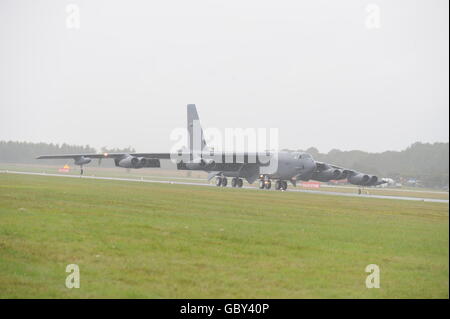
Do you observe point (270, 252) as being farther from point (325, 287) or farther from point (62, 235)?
point (62, 235)

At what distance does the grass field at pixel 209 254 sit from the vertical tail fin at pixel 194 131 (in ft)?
107

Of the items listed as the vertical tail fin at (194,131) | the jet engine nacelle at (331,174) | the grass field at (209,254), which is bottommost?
the grass field at (209,254)

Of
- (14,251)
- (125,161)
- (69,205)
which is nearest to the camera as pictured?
(14,251)

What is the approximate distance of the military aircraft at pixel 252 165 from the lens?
143 feet

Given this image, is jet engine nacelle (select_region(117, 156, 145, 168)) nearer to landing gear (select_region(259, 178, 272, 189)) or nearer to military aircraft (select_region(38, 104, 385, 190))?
military aircraft (select_region(38, 104, 385, 190))

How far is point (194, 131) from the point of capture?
52500 mm

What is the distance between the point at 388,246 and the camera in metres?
13.4

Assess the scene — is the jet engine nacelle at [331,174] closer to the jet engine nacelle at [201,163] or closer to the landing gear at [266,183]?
the landing gear at [266,183]

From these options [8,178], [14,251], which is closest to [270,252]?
[14,251]

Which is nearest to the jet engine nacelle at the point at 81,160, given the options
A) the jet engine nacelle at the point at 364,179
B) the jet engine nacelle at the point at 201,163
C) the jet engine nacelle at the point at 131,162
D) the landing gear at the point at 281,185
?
the jet engine nacelle at the point at 131,162

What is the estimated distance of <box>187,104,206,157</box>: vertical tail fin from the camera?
51750mm

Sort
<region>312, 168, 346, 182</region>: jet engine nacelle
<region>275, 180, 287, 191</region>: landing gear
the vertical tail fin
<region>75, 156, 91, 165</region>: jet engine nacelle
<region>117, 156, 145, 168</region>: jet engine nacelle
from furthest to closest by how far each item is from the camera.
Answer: <region>75, 156, 91, 165</region>: jet engine nacelle, the vertical tail fin, <region>117, 156, 145, 168</region>: jet engine nacelle, <region>312, 168, 346, 182</region>: jet engine nacelle, <region>275, 180, 287, 191</region>: landing gear

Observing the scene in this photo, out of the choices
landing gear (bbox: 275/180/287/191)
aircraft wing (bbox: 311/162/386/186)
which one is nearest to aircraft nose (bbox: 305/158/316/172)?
aircraft wing (bbox: 311/162/386/186)
